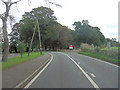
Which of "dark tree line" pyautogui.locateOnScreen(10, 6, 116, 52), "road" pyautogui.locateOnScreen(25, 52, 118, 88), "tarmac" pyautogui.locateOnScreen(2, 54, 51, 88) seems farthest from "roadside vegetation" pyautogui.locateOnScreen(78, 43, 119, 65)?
"dark tree line" pyautogui.locateOnScreen(10, 6, 116, 52)

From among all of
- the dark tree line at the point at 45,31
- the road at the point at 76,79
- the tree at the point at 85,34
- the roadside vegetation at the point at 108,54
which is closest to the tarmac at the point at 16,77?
the road at the point at 76,79

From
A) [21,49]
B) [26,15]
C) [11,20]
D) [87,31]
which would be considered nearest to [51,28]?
[26,15]

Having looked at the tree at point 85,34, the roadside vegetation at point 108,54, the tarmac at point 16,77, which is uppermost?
the tree at point 85,34

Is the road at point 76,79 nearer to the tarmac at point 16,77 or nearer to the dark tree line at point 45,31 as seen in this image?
the tarmac at point 16,77

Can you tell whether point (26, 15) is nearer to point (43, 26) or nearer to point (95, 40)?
point (43, 26)

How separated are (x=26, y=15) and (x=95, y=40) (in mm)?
38472

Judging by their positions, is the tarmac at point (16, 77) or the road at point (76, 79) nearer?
the tarmac at point (16, 77)

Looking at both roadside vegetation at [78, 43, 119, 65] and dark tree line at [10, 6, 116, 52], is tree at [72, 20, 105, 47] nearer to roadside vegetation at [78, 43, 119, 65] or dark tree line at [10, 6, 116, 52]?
dark tree line at [10, 6, 116, 52]

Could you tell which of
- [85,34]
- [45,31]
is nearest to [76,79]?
[45,31]

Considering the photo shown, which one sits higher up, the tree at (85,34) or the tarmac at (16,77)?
the tree at (85,34)

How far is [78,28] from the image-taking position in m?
89.4

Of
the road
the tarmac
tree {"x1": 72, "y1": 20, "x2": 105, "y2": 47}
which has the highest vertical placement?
tree {"x1": 72, "y1": 20, "x2": 105, "y2": 47}

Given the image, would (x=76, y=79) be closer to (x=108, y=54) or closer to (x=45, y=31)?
(x=108, y=54)

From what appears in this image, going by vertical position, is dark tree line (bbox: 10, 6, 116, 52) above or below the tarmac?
above
